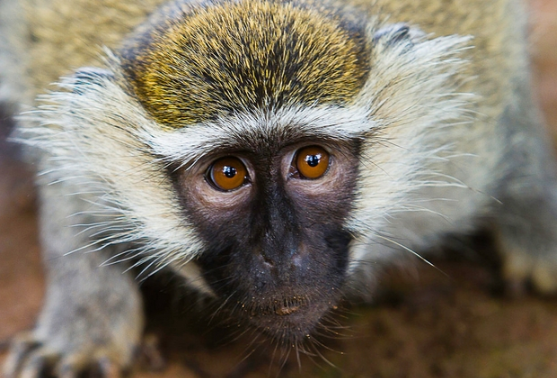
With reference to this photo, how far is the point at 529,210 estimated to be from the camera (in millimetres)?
3281

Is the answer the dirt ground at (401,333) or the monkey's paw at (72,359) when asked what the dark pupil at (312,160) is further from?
the monkey's paw at (72,359)

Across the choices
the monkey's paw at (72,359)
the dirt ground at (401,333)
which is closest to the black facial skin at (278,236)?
the dirt ground at (401,333)

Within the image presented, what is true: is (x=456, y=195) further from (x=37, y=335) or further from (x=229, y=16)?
(x=37, y=335)

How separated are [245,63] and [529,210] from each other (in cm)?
189

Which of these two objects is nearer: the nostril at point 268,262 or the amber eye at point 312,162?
the nostril at point 268,262

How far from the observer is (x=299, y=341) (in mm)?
2268

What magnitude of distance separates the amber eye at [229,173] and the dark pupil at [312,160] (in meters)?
0.20

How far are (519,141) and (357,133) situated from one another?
1292 mm

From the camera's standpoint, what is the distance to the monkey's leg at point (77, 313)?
9.33 ft

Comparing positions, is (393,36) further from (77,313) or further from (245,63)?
(77,313)

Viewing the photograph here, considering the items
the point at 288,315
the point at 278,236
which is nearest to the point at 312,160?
the point at 278,236

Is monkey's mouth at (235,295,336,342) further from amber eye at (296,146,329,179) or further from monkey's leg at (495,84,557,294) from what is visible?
monkey's leg at (495,84,557,294)

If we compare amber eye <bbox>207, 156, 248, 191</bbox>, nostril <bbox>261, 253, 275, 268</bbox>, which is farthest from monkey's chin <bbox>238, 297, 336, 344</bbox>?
amber eye <bbox>207, 156, 248, 191</bbox>

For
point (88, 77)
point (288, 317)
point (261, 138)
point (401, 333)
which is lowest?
point (401, 333)
